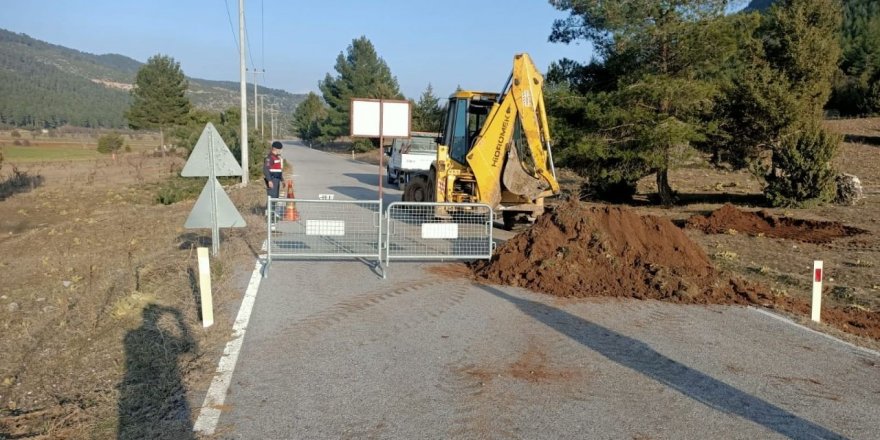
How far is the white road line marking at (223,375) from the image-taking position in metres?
4.82

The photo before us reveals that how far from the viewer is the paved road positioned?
4957mm

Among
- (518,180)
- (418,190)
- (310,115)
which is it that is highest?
(310,115)

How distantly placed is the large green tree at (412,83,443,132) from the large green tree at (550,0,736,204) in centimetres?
3155

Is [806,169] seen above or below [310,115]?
below

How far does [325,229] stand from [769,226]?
451 inches

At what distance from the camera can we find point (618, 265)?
32.2 feet

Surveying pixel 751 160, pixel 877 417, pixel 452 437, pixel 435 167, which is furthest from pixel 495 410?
pixel 751 160

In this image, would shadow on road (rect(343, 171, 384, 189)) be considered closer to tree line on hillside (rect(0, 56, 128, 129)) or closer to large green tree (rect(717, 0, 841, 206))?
large green tree (rect(717, 0, 841, 206))

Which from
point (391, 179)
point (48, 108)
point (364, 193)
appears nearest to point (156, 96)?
point (391, 179)

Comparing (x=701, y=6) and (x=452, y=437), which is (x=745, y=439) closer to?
(x=452, y=437)

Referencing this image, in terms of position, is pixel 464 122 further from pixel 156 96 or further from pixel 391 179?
pixel 156 96

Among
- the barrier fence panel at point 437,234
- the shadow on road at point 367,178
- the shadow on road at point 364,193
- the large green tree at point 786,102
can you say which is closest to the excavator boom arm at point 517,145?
the barrier fence panel at point 437,234

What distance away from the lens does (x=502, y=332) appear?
739 cm

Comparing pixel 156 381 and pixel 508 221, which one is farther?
pixel 508 221
